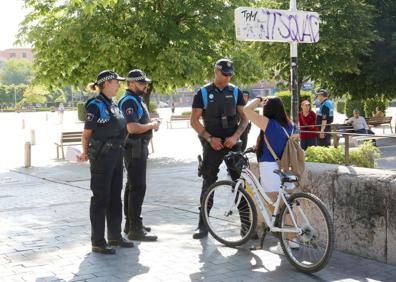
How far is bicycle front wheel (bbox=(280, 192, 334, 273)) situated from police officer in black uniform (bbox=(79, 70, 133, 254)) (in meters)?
1.82

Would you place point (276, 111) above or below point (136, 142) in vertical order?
above

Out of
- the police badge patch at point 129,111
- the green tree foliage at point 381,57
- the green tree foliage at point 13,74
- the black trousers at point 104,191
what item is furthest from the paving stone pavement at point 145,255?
the green tree foliage at point 13,74

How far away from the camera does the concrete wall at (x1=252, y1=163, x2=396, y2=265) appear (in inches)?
211

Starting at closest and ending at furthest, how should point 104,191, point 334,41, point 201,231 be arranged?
point 104,191 < point 201,231 < point 334,41

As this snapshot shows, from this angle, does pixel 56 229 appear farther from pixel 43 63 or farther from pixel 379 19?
pixel 379 19

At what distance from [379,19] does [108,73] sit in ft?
58.1

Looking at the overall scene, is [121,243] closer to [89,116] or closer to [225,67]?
[89,116]

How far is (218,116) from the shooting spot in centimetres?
643

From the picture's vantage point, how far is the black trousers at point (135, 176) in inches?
256

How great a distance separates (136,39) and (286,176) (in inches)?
447

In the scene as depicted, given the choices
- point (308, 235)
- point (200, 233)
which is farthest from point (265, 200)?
point (200, 233)

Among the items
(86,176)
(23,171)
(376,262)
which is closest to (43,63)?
(23,171)

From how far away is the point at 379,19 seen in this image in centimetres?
2152

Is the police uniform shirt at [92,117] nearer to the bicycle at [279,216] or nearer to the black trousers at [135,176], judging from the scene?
the black trousers at [135,176]
